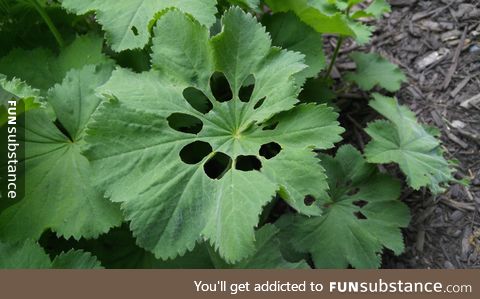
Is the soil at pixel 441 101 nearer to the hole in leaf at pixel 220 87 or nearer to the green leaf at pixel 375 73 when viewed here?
the green leaf at pixel 375 73

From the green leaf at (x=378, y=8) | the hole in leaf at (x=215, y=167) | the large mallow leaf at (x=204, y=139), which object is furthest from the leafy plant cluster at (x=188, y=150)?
the green leaf at (x=378, y=8)

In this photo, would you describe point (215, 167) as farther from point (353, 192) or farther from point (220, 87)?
point (353, 192)

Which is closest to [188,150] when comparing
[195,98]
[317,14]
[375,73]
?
[195,98]

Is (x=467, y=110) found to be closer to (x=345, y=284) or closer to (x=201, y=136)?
(x=345, y=284)

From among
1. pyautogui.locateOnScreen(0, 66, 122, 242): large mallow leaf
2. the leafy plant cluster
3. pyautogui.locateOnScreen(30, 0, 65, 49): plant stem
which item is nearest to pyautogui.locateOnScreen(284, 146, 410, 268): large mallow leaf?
the leafy plant cluster

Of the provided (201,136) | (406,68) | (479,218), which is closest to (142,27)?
(201,136)

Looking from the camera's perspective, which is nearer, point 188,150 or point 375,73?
point 188,150
